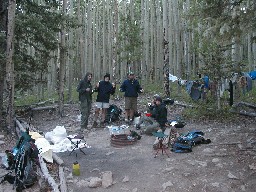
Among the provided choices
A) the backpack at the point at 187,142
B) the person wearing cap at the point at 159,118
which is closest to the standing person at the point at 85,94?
the person wearing cap at the point at 159,118

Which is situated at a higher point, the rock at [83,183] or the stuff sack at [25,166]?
the stuff sack at [25,166]

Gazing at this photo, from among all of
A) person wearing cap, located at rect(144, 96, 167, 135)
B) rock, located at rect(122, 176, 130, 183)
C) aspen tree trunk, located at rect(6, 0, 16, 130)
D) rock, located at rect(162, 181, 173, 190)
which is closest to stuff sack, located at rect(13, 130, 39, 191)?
rock, located at rect(122, 176, 130, 183)

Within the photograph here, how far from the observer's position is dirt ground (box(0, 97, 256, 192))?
636cm

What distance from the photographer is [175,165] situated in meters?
7.30

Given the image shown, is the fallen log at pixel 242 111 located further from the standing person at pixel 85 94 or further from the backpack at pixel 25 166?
the backpack at pixel 25 166

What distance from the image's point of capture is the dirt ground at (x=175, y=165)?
6359 millimetres

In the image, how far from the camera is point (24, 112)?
52.7 feet

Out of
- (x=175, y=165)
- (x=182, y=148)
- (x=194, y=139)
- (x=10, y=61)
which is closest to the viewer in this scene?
(x=175, y=165)

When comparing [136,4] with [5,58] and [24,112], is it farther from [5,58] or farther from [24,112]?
[5,58]

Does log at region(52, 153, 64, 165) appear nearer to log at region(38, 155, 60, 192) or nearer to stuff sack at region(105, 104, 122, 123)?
log at region(38, 155, 60, 192)

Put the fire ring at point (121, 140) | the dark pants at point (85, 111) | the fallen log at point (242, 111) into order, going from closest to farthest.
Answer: the fire ring at point (121, 140) < the dark pants at point (85, 111) < the fallen log at point (242, 111)

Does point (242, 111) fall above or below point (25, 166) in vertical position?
above

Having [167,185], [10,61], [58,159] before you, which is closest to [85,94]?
[10,61]

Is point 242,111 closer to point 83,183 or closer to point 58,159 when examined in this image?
point 58,159
